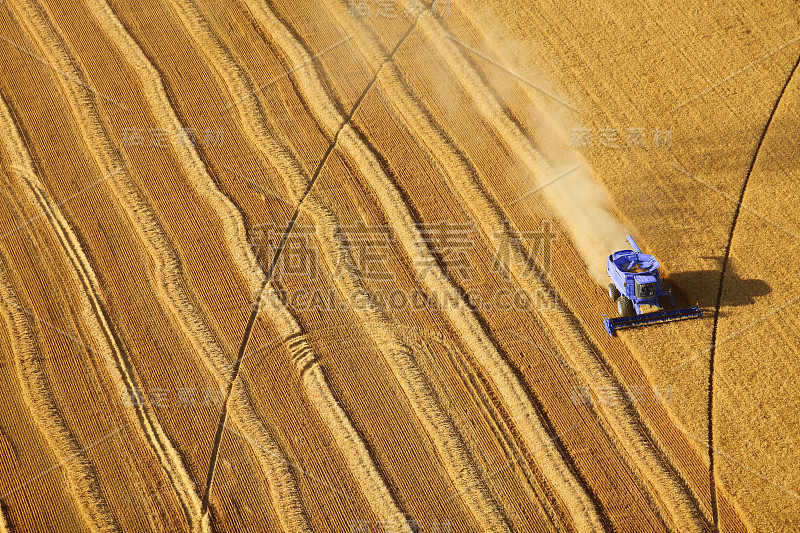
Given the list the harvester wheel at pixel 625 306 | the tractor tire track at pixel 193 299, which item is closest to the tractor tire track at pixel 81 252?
the tractor tire track at pixel 193 299

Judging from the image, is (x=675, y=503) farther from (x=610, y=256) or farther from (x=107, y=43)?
(x=107, y=43)

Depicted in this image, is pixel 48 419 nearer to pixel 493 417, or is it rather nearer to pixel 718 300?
pixel 493 417

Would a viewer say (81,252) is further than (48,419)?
Yes

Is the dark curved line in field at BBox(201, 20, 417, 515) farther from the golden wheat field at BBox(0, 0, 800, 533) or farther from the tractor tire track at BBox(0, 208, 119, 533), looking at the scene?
the tractor tire track at BBox(0, 208, 119, 533)

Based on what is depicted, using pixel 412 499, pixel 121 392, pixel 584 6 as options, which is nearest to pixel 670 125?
pixel 584 6

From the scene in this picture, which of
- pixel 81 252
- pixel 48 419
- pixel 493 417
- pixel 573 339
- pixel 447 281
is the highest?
pixel 81 252

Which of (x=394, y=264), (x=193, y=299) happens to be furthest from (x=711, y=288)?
(x=193, y=299)

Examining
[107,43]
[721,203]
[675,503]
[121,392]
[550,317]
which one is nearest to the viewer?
[675,503]

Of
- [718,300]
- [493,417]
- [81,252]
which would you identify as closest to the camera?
[493,417]
